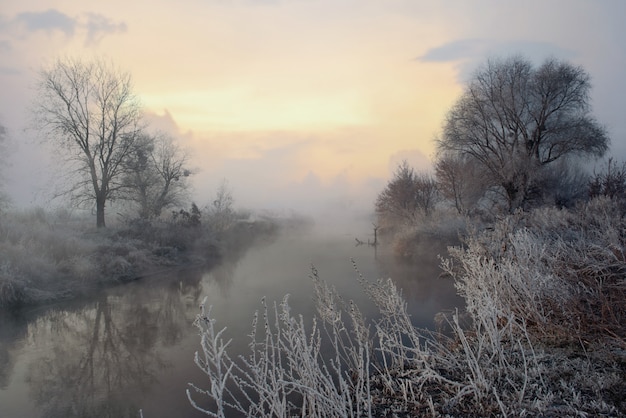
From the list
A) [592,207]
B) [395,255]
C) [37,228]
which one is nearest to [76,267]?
[37,228]

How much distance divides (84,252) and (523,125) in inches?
883

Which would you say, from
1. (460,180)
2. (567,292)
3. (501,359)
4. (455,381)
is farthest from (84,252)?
(460,180)

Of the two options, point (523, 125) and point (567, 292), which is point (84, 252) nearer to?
point (567, 292)

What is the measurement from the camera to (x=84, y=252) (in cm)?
1598

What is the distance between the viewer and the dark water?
6.49 m

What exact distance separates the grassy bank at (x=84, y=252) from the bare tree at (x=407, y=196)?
11834 mm

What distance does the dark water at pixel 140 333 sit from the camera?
6492 mm

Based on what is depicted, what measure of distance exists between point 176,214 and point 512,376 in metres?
23.8

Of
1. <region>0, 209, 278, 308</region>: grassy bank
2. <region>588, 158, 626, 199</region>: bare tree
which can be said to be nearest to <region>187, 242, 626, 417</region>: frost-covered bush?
<region>0, 209, 278, 308</region>: grassy bank

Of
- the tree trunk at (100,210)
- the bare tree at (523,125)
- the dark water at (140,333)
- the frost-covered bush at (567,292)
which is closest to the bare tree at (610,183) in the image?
the bare tree at (523,125)

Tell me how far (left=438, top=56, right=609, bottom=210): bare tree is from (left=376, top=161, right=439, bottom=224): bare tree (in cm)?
519

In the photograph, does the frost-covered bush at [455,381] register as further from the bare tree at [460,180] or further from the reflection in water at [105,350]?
the bare tree at [460,180]

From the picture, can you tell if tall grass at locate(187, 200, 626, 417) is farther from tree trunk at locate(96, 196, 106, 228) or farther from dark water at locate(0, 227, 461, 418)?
tree trunk at locate(96, 196, 106, 228)

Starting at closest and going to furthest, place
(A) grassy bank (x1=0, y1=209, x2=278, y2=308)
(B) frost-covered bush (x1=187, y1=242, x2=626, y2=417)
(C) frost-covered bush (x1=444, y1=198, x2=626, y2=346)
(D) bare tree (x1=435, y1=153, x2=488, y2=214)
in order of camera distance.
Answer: (B) frost-covered bush (x1=187, y1=242, x2=626, y2=417) < (C) frost-covered bush (x1=444, y1=198, x2=626, y2=346) < (A) grassy bank (x1=0, y1=209, x2=278, y2=308) < (D) bare tree (x1=435, y1=153, x2=488, y2=214)
